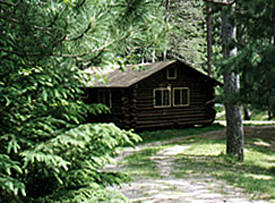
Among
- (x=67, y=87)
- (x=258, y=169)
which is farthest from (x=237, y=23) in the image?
(x=67, y=87)

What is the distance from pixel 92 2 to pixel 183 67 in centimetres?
2042

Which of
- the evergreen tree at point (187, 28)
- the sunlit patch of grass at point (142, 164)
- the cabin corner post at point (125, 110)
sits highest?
the evergreen tree at point (187, 28)

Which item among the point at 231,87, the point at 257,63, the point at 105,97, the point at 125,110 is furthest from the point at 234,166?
the point at 105,97

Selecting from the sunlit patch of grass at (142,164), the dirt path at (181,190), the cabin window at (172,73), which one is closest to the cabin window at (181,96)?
the cabin window at (172,73)

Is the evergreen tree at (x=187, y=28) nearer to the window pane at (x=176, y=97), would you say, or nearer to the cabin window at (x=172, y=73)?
the cabin window at (x=172, y=73)

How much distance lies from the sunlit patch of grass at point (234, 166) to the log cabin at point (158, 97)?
5307 millimetres

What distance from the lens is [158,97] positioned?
23.3 meters

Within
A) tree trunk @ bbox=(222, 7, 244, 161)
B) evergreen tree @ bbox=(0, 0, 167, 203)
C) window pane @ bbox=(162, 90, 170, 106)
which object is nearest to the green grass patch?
window pane @ bbox=(162, 90, 170, 106)

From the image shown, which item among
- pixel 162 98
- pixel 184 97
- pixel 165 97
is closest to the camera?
pixel 162 98

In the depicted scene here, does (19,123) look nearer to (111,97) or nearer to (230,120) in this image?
(230,120)

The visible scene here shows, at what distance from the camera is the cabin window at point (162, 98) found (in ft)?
76.3

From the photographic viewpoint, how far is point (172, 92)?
23.8 meters

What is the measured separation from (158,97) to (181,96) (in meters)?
1.87

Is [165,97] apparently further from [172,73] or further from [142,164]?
[142,164]
